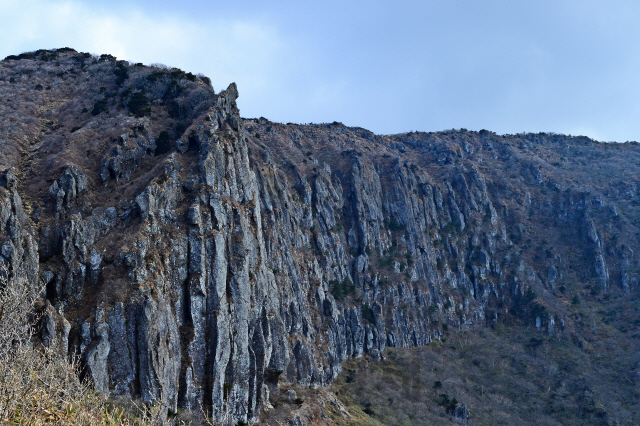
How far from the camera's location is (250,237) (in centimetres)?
5900

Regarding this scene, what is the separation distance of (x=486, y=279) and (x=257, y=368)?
99.8m

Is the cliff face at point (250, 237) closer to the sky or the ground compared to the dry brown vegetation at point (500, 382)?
closer to the sky

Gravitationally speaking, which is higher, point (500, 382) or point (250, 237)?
point (250, 237)

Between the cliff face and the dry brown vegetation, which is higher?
the cliff face

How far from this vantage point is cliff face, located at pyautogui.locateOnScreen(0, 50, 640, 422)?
4219 cm

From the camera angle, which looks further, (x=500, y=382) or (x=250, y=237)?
(x=500, y=382)

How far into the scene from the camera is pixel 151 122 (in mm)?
66562

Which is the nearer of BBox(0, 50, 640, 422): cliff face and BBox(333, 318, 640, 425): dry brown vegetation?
BBox(0, 50, 640, 422): cliff face

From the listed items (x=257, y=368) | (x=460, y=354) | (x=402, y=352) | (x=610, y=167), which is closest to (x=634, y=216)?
(x=610, y=167)

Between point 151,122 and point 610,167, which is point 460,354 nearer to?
point 151,122

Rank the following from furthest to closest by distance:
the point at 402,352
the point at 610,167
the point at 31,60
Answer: the point at 610,167 → the point at 402,352 → the point at 31,60

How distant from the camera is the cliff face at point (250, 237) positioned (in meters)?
42.2

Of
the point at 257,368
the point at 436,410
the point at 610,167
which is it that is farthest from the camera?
the point at 610,167

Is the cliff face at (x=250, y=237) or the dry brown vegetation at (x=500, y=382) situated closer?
the cliff face at (x=250, y=237)
